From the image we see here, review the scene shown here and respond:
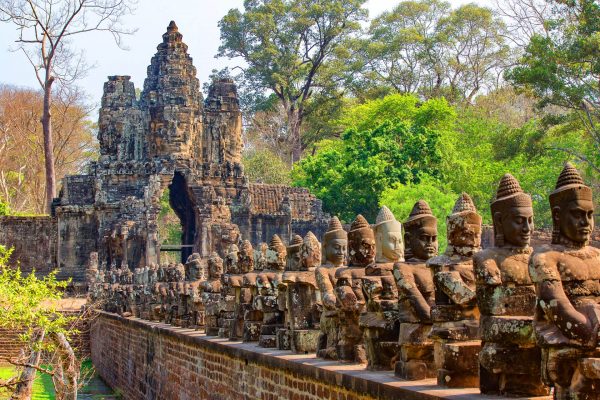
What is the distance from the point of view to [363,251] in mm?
9836

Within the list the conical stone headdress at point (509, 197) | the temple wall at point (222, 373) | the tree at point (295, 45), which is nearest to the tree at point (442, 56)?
the tree at point (295, 45)

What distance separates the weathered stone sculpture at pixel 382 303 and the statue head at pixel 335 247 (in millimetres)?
1280

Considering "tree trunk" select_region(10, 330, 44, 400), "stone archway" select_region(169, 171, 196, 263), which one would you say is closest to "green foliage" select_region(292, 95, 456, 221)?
"stone archway" select_region(169, 171, 196, 263)

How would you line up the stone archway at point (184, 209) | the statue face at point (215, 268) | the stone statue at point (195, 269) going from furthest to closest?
the stone archway at point (184, 209)
the stone statue at point (195, 269)
the statue face at point (215, 268)

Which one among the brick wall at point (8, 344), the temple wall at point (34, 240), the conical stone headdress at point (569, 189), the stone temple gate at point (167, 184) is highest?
the stone temple gate at point (167, 184)

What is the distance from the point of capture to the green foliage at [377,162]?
39.5m

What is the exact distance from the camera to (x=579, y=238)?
19.7ft

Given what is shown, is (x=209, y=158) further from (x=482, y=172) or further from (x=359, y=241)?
(x=359, y=241)

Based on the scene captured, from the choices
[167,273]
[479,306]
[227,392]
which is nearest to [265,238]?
[167,273]

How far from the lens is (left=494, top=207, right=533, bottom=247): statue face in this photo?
666 centimetres

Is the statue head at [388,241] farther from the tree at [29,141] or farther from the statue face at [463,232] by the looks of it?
the tree at [29,141]

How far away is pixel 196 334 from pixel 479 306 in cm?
918

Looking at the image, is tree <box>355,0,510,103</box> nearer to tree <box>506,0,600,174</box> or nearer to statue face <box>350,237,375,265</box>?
tree <box>506,0,600,174</box>

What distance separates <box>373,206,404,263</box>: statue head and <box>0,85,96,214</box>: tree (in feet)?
148
